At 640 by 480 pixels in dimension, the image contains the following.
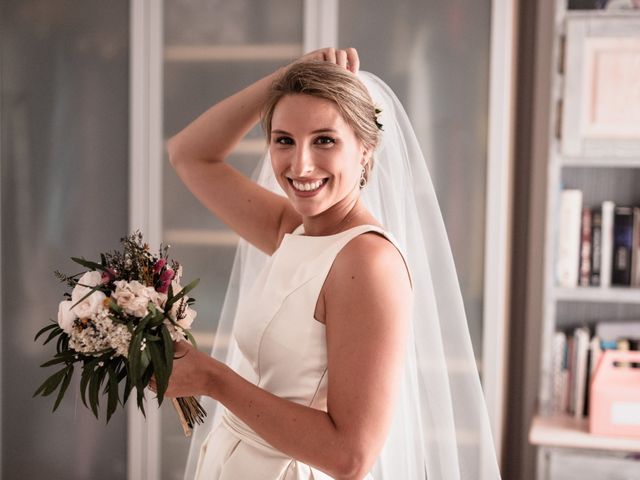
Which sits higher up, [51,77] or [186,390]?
[51,77]

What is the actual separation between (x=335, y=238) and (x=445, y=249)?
0.46 m

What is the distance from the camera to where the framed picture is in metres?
2.71

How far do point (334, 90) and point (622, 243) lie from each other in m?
1.87

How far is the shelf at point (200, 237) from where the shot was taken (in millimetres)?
3061

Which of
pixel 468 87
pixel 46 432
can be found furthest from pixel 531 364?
pixel 46 432

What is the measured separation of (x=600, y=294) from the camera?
280 centimetres

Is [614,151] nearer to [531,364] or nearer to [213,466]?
[531,364]

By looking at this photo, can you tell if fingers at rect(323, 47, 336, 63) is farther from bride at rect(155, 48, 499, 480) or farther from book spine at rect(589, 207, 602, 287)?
book spine at rect(589, 207, 602, 287)

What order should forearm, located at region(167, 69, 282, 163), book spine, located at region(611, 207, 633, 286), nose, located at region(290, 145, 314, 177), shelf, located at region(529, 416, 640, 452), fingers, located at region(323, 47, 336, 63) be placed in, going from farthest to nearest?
book spine, located at region(611, 207, 633, 286) → shelf, located at region(529, 416, 640, 452) → forearm, located at region(167, 69, 282, 163) → fingers, located at region(323, 47, 336, 63) → nose, located at region(290, 145, 314, 177)

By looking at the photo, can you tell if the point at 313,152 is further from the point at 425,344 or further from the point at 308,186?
the point at 425,344

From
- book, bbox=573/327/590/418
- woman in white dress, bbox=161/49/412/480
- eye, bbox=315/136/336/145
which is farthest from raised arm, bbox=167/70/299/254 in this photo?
book, bbox=573/327/590/418

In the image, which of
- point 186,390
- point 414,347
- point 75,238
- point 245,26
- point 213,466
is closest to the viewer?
point 186,390

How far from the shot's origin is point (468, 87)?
2.79m

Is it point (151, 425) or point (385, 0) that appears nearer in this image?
point (385, 0)
